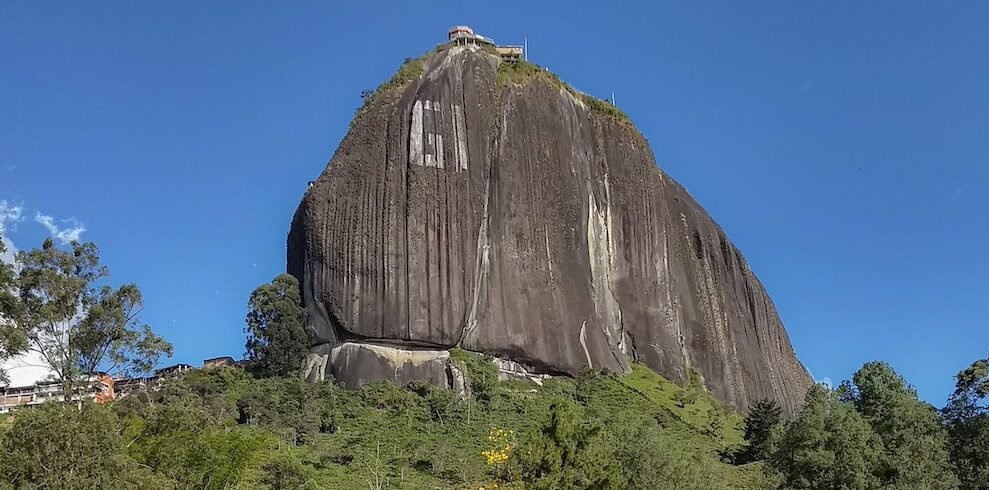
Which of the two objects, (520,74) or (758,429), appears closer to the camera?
(758,429)

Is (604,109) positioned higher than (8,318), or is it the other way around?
(604,109)

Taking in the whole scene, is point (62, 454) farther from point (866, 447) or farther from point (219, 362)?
point (219, 362)

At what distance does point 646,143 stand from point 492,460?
114 feet

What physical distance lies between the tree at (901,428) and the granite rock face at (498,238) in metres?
20.1

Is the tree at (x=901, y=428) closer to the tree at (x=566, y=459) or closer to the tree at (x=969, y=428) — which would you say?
the tree at (x=969, y=428)

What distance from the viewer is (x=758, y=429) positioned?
41000 millimetres

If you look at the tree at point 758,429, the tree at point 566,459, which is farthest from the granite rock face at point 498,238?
the tree at point 566,459

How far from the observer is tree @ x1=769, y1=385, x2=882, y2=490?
2531 centimetres

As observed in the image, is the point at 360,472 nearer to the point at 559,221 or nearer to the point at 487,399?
the point at 487,399

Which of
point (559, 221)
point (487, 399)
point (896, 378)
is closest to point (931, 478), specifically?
point (896, 378)

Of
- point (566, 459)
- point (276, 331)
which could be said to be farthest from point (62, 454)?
point (276, 331)

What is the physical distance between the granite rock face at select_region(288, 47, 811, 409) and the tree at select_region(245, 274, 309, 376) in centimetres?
129

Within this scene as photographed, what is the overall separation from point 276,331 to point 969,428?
28.6 meters

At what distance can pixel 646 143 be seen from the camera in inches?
2387
